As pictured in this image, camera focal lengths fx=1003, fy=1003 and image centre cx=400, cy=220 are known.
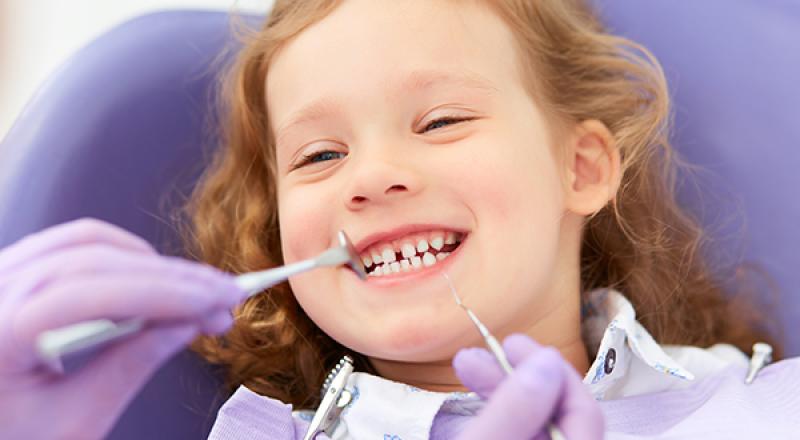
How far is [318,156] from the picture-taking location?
1.07 metres

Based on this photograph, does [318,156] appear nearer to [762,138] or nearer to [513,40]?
[513,40]

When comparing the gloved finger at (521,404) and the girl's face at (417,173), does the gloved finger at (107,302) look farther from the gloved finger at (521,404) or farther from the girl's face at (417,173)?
the girl's face at (417,173)

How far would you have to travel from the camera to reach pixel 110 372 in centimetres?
66

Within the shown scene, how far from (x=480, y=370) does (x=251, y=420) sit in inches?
13.3

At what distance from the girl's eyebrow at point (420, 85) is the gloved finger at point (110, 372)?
1.34 ft

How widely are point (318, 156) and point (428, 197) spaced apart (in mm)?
167

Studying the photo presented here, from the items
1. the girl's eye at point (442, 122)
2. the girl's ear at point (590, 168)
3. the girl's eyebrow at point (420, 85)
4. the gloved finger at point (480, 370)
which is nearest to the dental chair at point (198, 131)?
the girl's ear at point (590, 168)

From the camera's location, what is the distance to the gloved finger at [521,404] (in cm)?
68

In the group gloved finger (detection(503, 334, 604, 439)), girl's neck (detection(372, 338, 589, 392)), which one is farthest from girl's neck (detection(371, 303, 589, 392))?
gloved finger (detection(503, 334, 604, 439))

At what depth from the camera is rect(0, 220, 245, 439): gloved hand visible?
0.63m

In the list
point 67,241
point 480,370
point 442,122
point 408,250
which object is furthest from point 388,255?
point 67,241

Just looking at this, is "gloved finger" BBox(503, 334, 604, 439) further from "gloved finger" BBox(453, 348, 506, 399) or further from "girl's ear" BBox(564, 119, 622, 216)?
"girl's ear" BBox(564, 119, 622, 216)

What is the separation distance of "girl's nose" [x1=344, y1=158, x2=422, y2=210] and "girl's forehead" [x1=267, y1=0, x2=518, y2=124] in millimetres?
85

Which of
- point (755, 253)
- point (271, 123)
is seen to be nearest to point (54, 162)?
point (271, 123)
